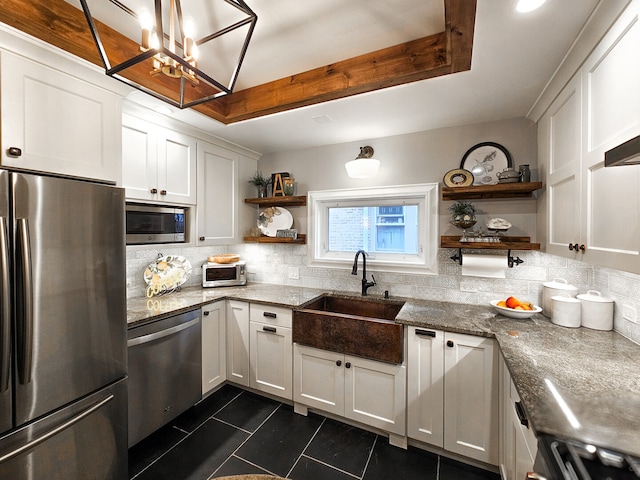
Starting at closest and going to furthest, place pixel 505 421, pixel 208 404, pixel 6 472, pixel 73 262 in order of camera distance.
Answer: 1. pixel 6 472
2. pixel 73 262
3. pixel 505 421
4. pixel 208 404

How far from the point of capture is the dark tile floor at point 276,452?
5.43 feet

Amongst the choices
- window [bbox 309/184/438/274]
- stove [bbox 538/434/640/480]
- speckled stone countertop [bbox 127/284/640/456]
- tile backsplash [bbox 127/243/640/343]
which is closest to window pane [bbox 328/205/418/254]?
window [bbox 309/184/438/274]

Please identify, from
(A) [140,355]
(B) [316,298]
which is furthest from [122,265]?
(B) [316,298]

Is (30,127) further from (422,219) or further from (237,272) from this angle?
(422,219)

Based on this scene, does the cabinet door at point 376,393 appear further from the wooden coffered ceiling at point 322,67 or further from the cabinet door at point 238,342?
the wooden coffered ceiling at point 322,67

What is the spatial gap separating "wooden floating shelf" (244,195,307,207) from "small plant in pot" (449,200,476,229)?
136 cm

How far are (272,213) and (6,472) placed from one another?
2318 millimetres

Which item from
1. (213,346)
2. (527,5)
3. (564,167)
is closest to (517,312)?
(564,167)

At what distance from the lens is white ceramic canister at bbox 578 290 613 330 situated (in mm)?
1545

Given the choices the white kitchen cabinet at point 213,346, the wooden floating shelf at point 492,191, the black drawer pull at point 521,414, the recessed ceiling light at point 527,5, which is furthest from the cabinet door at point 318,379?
the recessed ceiling light at point 527,5

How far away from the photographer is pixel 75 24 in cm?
137

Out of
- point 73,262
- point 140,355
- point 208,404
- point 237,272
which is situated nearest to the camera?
point 73,262

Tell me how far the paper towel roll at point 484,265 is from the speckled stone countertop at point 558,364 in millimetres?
264

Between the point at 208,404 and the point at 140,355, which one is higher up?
the point at 140,355
